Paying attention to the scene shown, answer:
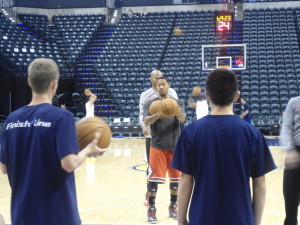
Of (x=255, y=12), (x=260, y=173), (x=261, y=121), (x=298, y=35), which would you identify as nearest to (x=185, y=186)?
(x=260, y=173)

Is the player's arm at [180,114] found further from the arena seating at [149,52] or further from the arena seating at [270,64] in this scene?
the arena seating at [270,64]

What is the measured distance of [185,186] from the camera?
2545mm

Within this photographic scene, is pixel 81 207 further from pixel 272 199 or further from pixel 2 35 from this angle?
pixel 2 35

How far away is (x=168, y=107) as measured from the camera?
203 inches

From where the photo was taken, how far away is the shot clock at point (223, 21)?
15.5 m

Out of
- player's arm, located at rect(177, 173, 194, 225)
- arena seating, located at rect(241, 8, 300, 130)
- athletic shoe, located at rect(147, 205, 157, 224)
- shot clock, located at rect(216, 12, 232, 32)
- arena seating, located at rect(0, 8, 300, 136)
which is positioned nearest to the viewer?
player's arm, located at rect(177, 173, 194, 225)

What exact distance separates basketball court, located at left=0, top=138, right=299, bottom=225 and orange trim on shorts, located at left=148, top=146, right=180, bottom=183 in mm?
490

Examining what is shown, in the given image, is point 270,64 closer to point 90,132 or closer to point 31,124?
point 90,132

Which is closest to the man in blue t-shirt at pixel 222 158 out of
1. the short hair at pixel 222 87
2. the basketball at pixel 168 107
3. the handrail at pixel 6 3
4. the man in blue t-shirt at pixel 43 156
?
the short hair at pixel 222 87

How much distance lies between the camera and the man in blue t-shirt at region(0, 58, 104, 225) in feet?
8.48

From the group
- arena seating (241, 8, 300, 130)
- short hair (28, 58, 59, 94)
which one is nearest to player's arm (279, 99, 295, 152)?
short hair (28, 58, 59, 94)

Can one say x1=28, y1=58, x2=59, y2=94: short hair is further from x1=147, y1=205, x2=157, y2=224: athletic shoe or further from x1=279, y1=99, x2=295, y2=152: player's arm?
x1=147, y1=205, x2=157, y2=224: athletic shoe

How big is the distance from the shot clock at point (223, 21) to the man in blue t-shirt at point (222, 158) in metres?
13.4

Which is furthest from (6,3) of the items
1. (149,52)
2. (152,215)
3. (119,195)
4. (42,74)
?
(42,74)
